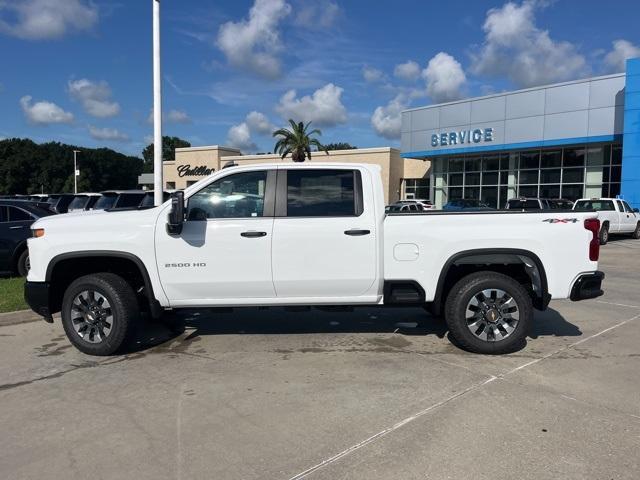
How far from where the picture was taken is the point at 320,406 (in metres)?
4.45

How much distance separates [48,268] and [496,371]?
4651 millimetres

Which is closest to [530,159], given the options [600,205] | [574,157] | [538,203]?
[574,157]

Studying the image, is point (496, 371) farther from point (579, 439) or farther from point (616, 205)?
point (616, 205)

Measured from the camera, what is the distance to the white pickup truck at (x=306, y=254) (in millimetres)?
5598

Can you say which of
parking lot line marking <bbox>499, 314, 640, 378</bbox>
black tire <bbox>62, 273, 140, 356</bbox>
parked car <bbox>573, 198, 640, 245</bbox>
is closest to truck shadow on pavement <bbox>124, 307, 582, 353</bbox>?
parking lot line marking <bbox>499, 314, 640, 378</bbox>

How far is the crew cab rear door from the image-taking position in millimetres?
5594

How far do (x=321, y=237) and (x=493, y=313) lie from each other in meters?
1.98

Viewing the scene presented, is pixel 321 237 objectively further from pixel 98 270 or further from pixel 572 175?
pixel 572 175

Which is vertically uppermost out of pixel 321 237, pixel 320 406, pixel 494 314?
pixel 321 237

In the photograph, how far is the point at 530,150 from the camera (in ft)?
104

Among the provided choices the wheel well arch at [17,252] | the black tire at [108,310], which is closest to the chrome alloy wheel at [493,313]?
the black tire at [108,310]

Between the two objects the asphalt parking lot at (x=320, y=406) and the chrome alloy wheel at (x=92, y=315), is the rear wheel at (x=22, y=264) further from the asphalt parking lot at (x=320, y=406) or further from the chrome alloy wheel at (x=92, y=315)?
the chrome alloy wheel at (x=92, y=315)

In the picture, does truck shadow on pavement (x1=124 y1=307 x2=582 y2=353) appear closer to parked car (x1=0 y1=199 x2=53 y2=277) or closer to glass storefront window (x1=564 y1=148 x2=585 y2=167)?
parked car (x1=0 y1=199 x2=53 y2=277)

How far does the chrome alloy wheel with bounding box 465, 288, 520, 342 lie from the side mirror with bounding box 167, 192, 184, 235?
10.1 ft
